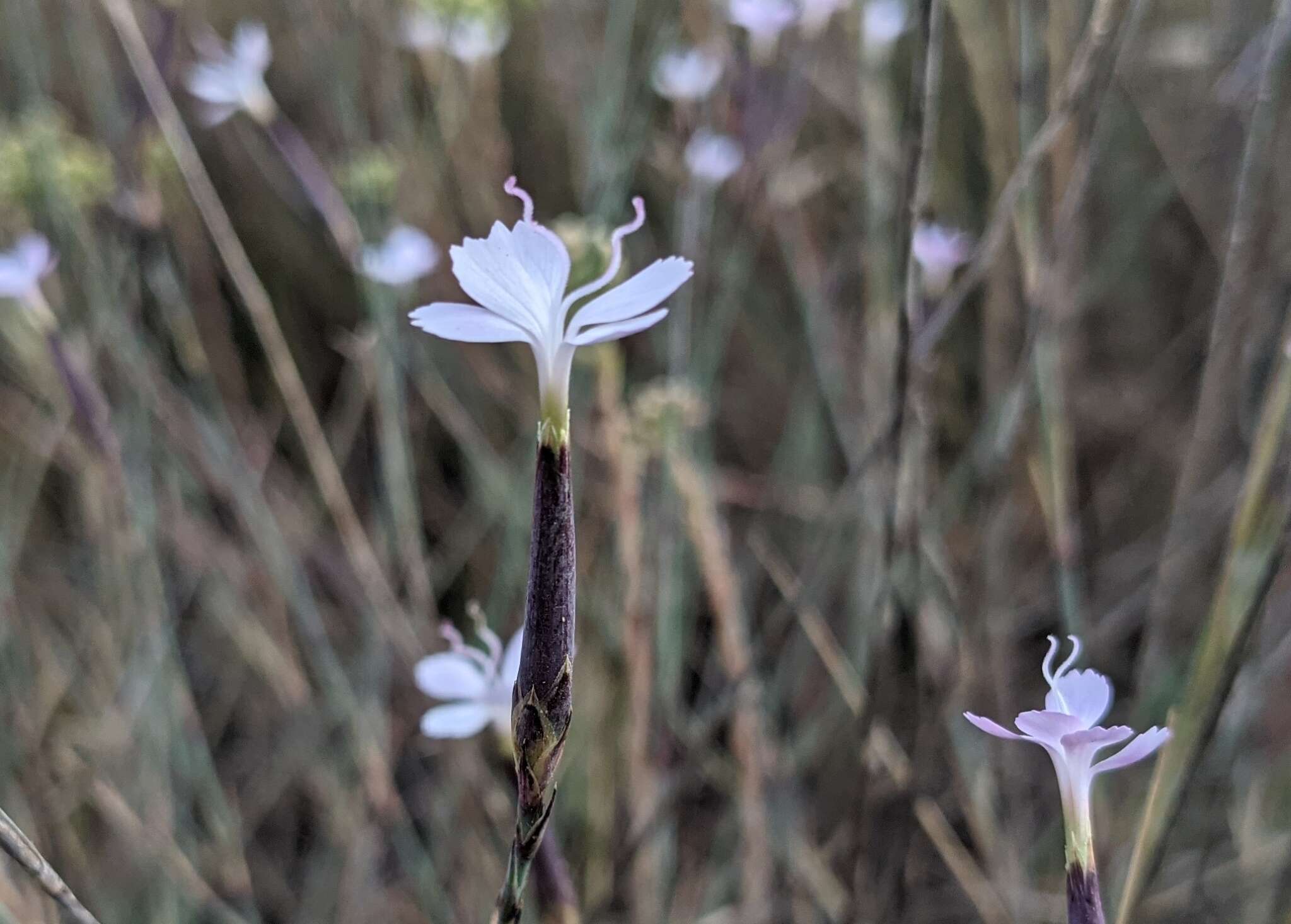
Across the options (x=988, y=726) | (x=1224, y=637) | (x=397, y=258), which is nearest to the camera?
(x=988, y=726)

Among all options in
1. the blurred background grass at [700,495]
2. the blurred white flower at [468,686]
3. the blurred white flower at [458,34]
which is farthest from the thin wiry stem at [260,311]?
the blurred white flower at [468,686]

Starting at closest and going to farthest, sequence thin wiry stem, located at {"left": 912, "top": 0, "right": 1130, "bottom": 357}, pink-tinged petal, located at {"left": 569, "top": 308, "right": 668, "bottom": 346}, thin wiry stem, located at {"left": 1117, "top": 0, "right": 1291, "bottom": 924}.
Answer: pink-tinged petal, located at {"left": 569, "top": 308, "right": 668, "bottom": 346} < thin wiry stem, located at {"left": 1117, "top": 0, "right": 1291, "bottom": 924} < thin wiry stem, located at {"left": 912, "top": 0, "right": 1130, "bottom": 357}

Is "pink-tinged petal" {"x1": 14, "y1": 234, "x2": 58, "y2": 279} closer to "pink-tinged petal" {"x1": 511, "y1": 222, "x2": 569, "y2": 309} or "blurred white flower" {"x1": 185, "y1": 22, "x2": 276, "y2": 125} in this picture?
"blurred white flower" {"x1": 185, "y1": 22, "x2": 276, "y2": 125}

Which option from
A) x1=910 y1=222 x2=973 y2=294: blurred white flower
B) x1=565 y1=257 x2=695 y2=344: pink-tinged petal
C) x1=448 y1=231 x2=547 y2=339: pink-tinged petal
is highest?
x1=910 y1=222 x2=973 y2=294: blurred white flower

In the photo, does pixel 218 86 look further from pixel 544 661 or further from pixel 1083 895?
pixel 1083 895

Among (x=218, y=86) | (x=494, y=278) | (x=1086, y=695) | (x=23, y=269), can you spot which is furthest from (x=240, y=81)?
Result: (x=1086, y=695)

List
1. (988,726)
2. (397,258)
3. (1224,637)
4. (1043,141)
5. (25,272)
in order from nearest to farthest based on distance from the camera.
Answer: (988,726) < (1224,637) < (1043,141) < (25,272) < (397,258)

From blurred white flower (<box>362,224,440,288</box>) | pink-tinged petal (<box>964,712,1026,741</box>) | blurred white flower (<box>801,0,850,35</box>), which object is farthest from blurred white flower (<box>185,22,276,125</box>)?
pink-tinged petal (<box>964,712,1026,741</box>)
